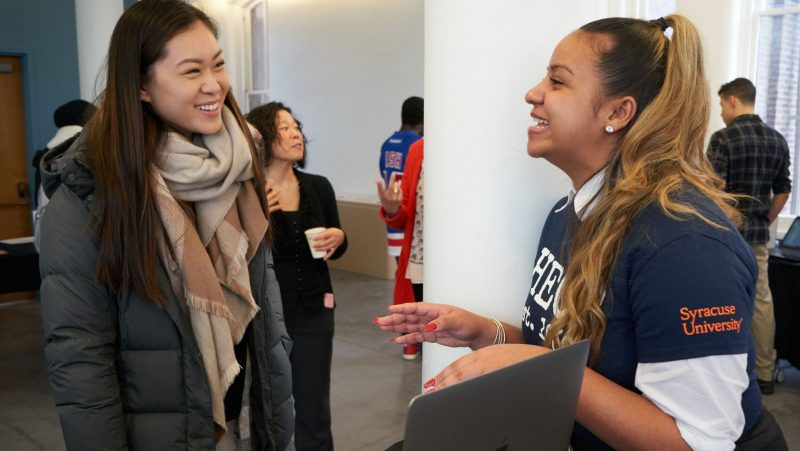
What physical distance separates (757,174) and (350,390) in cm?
292

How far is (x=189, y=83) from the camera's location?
1581 mm

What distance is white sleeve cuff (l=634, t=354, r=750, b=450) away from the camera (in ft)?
3.26

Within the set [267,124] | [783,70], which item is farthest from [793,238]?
[267,124]

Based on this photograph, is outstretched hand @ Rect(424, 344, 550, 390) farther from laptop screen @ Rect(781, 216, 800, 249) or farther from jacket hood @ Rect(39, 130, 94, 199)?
laptop screen @ Rect(781, 216, 800, 249)

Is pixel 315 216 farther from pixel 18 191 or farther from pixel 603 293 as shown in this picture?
pixel 18 191

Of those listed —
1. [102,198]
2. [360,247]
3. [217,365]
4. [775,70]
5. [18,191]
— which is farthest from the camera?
[360,247]

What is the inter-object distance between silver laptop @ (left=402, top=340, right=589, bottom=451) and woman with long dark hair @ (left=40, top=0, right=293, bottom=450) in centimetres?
91

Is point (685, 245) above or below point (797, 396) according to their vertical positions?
above

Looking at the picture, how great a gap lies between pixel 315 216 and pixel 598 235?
1.79 metres

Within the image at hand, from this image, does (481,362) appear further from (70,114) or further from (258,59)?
(258,59)

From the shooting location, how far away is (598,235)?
1139mm

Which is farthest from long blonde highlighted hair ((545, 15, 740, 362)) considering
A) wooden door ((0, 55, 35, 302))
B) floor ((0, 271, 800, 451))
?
wooden door ((0, 55, 35, 302))

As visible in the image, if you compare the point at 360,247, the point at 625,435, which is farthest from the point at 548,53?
the point at 360,247

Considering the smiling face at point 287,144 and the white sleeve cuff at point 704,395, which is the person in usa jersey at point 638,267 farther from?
the smiling face at point 287,144
